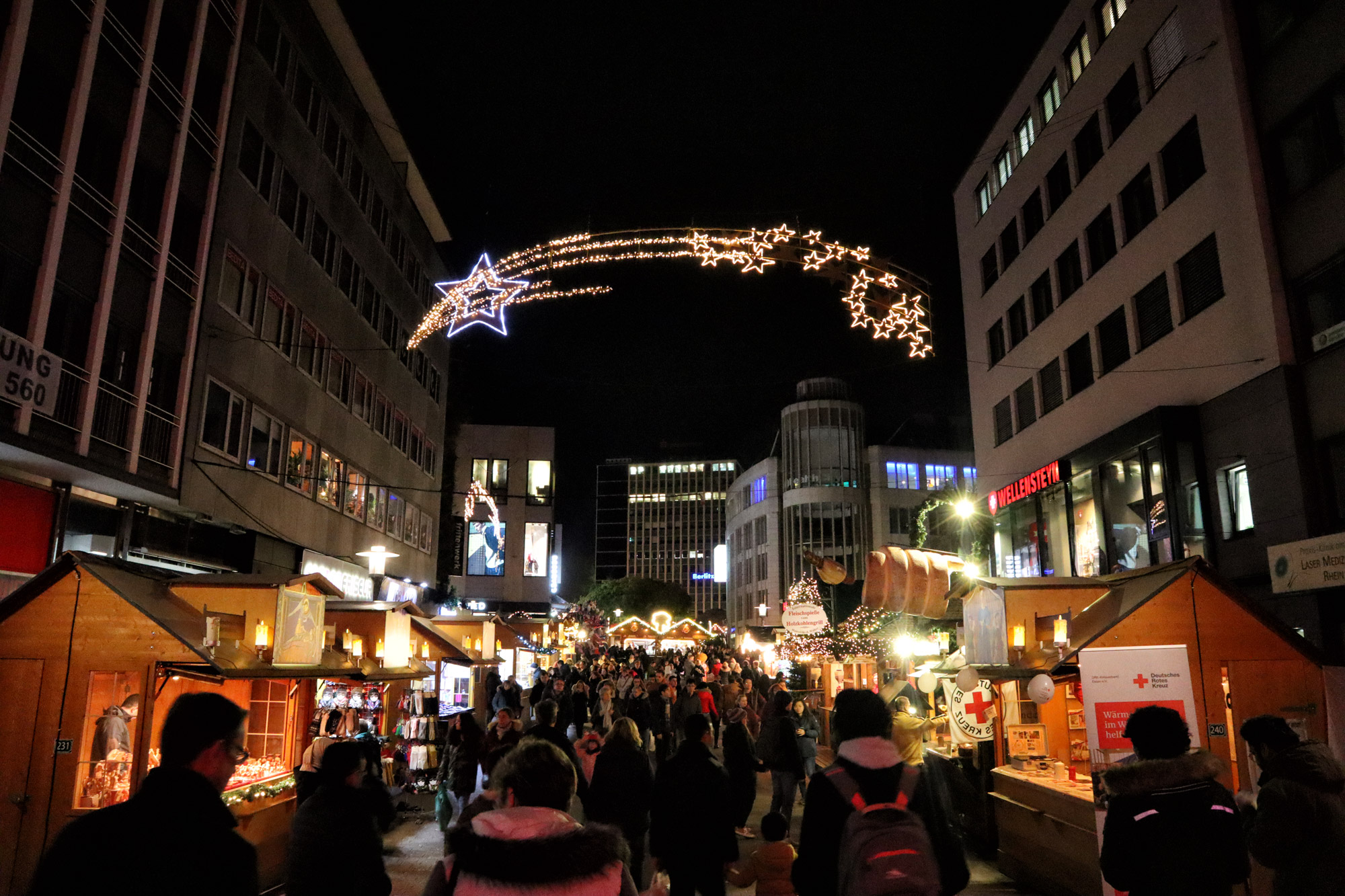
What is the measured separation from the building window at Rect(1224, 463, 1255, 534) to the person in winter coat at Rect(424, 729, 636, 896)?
54.5 ft

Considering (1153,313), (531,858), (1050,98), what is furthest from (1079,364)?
(531,858)

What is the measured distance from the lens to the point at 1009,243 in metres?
27.3

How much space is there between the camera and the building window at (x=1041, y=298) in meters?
24.7

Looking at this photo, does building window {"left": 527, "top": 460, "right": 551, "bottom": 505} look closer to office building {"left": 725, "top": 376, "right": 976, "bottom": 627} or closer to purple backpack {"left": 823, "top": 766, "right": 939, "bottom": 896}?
office building {"left": 725, "top": 376, "right": 976, "bottom": 627}

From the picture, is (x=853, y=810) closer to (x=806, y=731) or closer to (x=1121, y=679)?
(x=1121, y=679)

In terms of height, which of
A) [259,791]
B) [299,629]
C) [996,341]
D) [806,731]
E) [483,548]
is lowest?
[259,791]

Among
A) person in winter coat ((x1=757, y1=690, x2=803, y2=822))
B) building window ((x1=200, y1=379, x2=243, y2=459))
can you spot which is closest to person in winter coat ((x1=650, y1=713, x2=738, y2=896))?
person in winter coat ((x1=757, y1=690, x2=803, y2=822))

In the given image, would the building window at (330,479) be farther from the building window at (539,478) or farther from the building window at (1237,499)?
the building window at (539,478)

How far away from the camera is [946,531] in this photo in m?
35.5

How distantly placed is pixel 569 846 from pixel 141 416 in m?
14.5

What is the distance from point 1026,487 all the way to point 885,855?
922 inches

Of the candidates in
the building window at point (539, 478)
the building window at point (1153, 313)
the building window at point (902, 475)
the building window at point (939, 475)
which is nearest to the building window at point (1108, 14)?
the building window at point (1153, 313)

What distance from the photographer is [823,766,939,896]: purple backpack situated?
3471 mm

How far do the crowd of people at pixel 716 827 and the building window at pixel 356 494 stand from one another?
2005 cm
